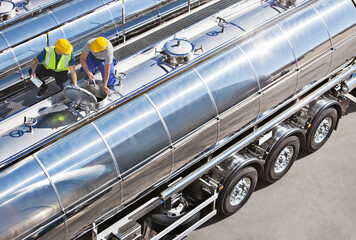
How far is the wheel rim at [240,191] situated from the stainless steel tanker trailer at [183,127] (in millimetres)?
19

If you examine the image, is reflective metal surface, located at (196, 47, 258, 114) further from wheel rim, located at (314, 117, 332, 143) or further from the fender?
wheel rim, located at (314, 117, 332, 143)

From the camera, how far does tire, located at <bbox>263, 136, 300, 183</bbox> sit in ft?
28.1

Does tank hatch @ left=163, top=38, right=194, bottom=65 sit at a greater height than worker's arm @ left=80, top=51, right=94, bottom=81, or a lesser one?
lesser

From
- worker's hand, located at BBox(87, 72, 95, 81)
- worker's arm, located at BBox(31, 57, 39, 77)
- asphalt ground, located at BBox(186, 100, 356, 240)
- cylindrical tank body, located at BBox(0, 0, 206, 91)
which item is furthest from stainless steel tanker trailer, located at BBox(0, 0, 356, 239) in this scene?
cylindrical tank body, located at BBox(0, 0, 206, 91)

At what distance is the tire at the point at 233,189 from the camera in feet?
25.8

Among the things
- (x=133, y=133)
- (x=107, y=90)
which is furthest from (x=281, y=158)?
(x=107, y=90)

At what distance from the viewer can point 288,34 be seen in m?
8.14

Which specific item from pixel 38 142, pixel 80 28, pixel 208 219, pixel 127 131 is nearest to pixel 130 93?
pixel 127 131

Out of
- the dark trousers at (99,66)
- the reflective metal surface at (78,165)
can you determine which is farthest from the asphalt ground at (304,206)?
the dark trousers at (99,66)

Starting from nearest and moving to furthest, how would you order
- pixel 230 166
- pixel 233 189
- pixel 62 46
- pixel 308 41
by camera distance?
pixel 62 46 < pixel 230 166 < pixel 233 189 < pixel 308 41

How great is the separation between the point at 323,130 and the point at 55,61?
196 inches

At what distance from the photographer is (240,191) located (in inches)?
327

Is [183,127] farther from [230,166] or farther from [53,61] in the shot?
[53,61]

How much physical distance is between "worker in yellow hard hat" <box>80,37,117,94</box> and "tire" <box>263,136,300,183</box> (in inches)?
120
